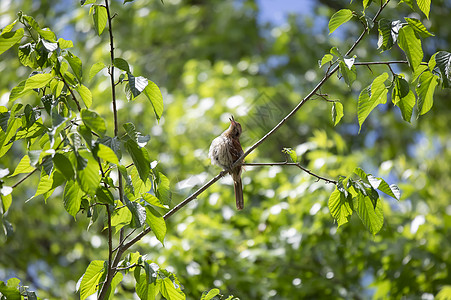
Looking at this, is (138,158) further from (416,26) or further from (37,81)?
(416,26)

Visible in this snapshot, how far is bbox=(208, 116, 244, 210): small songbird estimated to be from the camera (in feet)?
11.3

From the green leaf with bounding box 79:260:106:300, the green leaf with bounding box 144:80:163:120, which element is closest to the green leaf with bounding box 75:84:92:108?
the green leaf with bounding box 144:80:163:120

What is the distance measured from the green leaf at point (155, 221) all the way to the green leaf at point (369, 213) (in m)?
0.69

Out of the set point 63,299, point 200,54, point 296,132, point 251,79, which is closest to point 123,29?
point 200,54

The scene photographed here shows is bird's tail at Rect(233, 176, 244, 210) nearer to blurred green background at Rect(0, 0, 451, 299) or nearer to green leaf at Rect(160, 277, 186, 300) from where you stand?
blurred green background at Rect(0, 0, 451, 299)

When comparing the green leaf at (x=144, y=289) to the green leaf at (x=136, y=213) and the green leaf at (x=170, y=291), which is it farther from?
the green leaf at (x=136, y=213)

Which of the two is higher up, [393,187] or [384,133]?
[393,187]

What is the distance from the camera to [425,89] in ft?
5.67

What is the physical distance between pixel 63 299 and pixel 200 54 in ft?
11.5

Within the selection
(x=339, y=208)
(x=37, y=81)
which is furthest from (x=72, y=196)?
(x=339, y=208)

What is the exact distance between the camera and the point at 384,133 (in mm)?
7441

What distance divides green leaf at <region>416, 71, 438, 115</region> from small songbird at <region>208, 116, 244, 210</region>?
1.77 m

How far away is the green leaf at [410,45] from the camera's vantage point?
1647mm

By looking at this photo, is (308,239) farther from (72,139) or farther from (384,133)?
(384,133)
